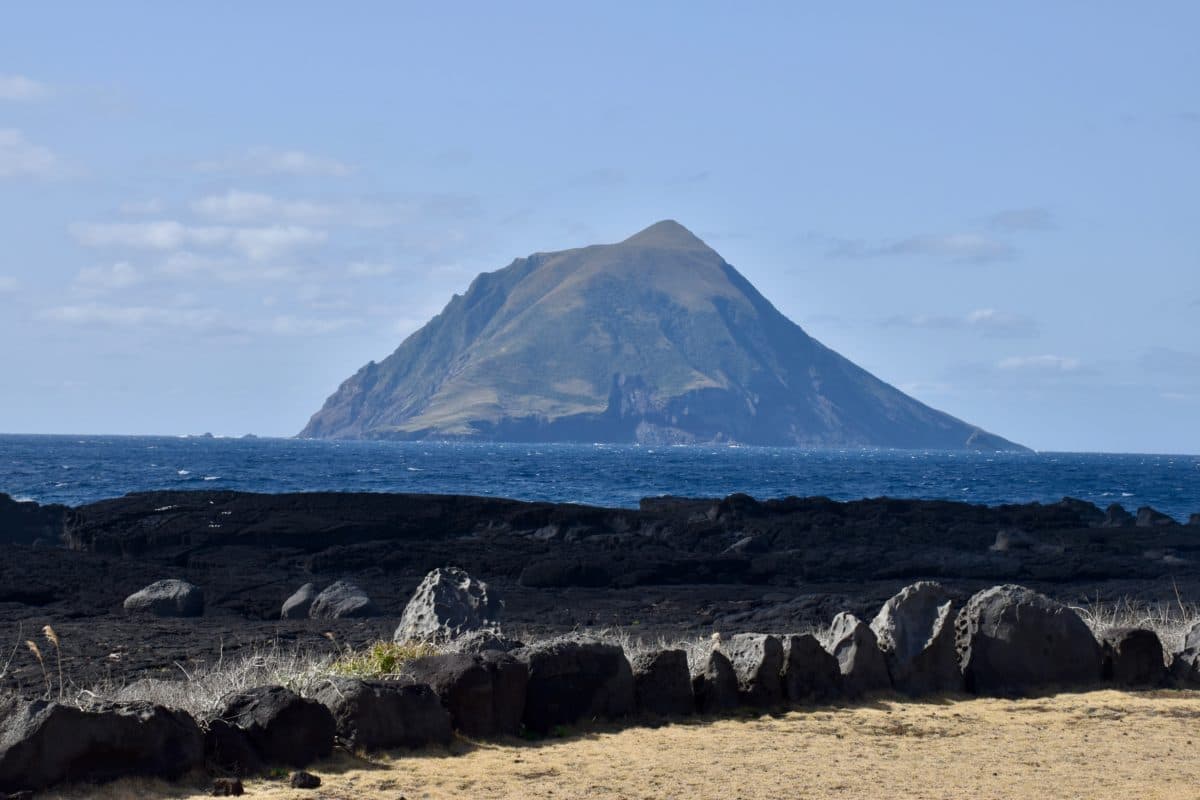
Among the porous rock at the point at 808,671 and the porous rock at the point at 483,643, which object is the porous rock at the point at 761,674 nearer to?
the porous rock at the point at 808,671

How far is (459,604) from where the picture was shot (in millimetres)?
15703

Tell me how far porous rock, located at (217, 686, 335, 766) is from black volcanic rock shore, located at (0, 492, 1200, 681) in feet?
18.6

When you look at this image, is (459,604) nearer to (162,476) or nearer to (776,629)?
(776,629)

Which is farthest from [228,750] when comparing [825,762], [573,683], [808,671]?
[808,671]

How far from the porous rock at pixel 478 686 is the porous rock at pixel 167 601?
39.4 feet

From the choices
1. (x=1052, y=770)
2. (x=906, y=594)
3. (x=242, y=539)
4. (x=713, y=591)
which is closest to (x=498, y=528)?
(x=242, y=539)

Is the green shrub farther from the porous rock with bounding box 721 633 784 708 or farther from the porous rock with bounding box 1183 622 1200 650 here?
the porous rock with bounding box 1183 622 1200 650

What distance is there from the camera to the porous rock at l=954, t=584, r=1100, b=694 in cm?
1364

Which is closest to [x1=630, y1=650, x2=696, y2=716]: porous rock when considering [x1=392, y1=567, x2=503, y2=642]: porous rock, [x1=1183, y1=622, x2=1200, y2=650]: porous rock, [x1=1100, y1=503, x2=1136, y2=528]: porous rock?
[x1=392, y1=567, x2=503, y2=642]: porous rock

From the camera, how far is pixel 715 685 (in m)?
12.4

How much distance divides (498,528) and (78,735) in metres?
32.4

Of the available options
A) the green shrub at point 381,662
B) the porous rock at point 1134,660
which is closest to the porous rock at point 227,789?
the green shrub at point 381,662

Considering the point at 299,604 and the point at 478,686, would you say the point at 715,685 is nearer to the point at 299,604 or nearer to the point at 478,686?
the point at 478,686

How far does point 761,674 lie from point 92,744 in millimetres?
5885
